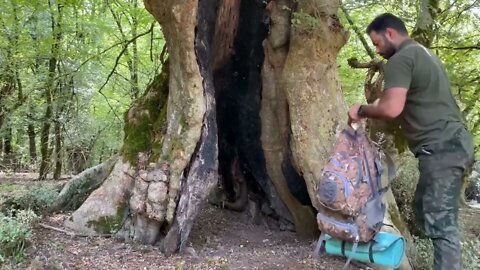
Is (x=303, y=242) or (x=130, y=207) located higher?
(x=130, y=207)

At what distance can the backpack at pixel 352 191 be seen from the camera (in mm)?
3570

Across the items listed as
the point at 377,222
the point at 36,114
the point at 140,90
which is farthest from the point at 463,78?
the point at 36,114

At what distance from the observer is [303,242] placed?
516 cm

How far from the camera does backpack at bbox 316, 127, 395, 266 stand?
3570 mm

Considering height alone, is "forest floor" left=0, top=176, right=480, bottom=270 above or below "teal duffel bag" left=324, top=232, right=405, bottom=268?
below

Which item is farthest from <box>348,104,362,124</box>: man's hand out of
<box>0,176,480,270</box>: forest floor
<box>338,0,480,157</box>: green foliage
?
<box>338,0,480,157</box>: green foliage

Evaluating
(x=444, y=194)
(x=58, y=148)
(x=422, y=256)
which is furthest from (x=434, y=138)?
(x=58, y=148)

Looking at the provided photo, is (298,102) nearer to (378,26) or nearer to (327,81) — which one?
(327,81)

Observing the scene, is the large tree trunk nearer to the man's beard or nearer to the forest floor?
the forest floor

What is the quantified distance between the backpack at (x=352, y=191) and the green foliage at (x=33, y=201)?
321 cm

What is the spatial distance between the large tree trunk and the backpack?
108 centimetres

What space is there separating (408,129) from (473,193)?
13169 mm

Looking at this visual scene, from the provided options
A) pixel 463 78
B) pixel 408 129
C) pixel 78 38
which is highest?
pixel 78 38

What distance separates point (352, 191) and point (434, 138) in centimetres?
74
